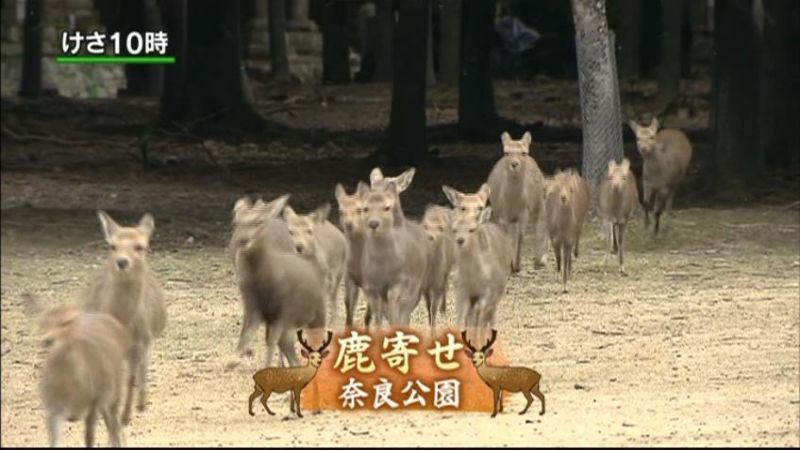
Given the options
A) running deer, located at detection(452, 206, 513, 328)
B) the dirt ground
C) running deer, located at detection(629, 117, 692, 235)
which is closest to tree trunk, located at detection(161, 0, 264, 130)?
the dirt ground

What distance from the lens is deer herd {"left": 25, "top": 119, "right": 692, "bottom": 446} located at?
5852mm

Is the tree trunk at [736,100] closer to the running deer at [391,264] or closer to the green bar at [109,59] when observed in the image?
the running deer at [391,264]

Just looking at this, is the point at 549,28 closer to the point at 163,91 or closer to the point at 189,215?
the point at 163,91

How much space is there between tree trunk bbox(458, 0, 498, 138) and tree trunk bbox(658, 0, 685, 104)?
5.54 metres

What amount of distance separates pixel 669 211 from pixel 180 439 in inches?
424

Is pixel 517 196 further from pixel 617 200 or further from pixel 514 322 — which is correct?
pixel 514 322

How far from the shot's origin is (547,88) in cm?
3628

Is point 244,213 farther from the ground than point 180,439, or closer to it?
farther from the ground

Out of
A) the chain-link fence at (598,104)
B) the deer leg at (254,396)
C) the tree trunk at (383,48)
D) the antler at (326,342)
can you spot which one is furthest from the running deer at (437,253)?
the tree trunk at (383,48)

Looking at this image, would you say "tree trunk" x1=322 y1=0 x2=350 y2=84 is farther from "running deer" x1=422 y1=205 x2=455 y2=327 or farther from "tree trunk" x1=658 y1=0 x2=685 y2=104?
"running deer" x1=422 y1=205 x2=455 y2=327

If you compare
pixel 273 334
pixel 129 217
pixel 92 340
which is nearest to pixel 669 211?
pixel 129 217

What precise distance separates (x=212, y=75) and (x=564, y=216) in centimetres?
1019

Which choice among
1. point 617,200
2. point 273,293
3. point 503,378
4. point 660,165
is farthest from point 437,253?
point 660,165

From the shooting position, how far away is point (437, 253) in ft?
32.7
